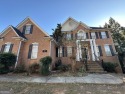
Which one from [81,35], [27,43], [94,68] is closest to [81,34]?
[81,35]

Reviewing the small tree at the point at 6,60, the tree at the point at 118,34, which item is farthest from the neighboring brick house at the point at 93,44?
the small tree at the point at 6,60

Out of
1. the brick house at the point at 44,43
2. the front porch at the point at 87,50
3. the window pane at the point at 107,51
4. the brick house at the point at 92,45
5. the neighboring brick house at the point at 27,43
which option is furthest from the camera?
the window pane at the point at 107,51

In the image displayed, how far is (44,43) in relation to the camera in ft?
48.1

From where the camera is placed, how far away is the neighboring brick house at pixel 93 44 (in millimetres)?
16703

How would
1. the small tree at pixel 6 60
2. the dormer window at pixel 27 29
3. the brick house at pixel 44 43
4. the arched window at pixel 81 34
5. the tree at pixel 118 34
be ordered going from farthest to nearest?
the tree at pixel 118 34 → the arched window at pixel 81 34 → the dormer window at pixel 27 29 → the brick house at pixel 44 43 → the small tree at pixel 6 60

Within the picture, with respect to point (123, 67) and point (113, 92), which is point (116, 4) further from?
point (123, 67)

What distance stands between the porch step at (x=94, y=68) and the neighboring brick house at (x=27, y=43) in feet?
17.0

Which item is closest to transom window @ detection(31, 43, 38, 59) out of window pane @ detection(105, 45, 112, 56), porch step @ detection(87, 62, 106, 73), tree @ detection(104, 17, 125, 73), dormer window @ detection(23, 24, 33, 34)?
dormer window @ detection(23, 24, 33, 34)

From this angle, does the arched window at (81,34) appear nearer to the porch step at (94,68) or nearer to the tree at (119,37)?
the tree at (119,37)

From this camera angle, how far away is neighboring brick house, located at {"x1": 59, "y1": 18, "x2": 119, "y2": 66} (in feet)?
54.8

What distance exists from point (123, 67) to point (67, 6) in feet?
41.2

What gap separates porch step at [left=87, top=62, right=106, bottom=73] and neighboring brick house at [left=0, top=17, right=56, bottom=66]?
5.18 metres

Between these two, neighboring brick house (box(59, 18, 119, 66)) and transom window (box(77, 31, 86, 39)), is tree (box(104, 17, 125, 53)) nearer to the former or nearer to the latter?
neighboring brick house (box(59, 18, 119, 66))

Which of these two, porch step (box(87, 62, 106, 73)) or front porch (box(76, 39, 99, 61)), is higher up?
front porch (box(76, 39, 99, 61))
